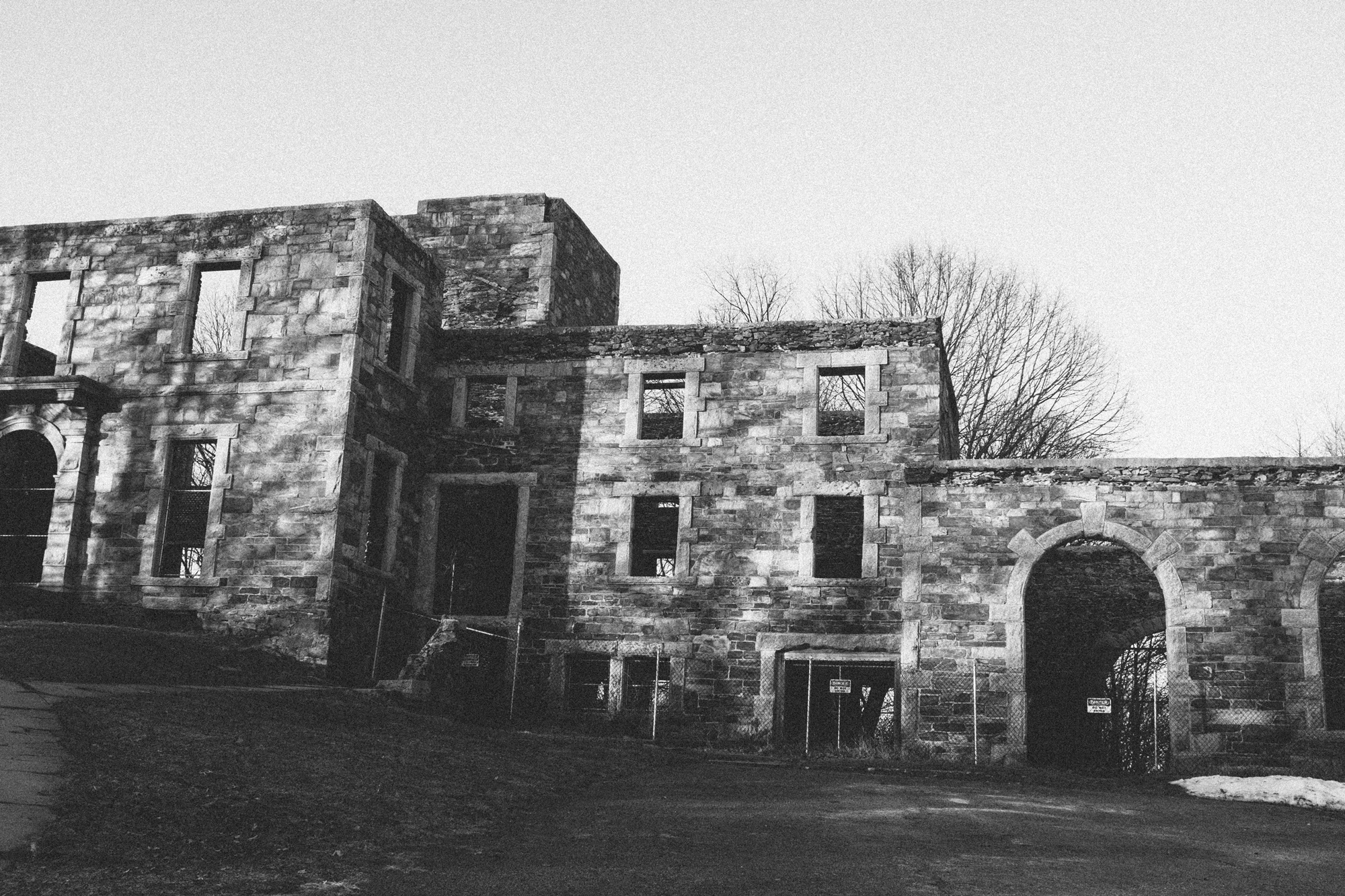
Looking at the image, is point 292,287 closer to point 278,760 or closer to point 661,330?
point 661,330

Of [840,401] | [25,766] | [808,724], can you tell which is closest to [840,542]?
[808,724]

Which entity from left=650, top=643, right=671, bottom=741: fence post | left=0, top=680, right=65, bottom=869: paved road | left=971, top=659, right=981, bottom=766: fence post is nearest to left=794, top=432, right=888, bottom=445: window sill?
left=650, top=643, right=671, bottom=741: fence post

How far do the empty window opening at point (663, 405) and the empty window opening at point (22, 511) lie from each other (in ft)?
33.1

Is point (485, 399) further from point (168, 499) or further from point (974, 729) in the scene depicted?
point (974, 729)

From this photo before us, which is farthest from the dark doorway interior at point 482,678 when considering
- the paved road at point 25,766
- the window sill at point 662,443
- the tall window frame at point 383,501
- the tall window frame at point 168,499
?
the paved road at point 25,766

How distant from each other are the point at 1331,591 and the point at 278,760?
1807 centimetres

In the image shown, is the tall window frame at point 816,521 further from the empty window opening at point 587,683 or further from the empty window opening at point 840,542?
the empty window opening at point 587,683

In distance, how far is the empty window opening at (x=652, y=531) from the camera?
2308 cm

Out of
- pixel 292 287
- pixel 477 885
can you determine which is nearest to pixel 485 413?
pixel 292 287

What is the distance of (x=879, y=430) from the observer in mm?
22359

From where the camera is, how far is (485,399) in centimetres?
2470

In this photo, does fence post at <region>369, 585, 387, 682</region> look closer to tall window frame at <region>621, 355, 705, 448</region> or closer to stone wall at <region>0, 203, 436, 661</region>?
stone wall at <region>0, 203, 436, 661</region>

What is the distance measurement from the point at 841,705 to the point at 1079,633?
495 cm

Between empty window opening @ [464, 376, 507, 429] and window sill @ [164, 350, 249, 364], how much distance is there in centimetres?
423
